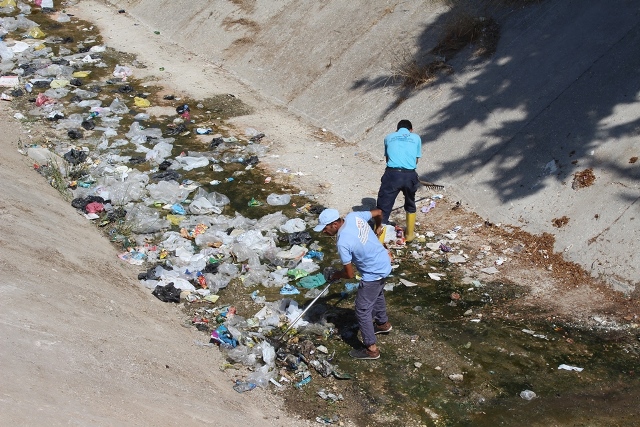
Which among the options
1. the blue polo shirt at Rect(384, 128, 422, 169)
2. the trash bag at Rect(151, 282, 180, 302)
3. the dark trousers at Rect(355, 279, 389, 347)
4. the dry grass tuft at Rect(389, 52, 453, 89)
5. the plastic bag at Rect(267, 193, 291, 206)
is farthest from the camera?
the dry grass tuft at Rect(389, 52, 453, 89)

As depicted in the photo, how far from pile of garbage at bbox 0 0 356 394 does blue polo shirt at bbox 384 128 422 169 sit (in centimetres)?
125

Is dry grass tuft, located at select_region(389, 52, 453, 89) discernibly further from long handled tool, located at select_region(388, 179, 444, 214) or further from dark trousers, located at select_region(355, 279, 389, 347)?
dark trousers, located at select_region(355, 279, 389, 347)

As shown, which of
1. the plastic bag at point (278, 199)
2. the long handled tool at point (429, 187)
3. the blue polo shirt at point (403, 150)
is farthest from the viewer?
the plastic bag at point (278, 199)

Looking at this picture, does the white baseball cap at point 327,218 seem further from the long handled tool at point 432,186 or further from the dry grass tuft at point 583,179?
the dry grass tuft at point 583,179

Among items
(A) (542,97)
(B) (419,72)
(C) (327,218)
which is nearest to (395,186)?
(C) (327,218)

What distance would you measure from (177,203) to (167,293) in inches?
83.2

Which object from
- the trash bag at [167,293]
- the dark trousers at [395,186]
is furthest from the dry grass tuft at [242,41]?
the trash bag at [167,293]

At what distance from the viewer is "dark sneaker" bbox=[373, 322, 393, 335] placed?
6.56 metres

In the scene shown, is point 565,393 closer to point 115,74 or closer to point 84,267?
point 84,267

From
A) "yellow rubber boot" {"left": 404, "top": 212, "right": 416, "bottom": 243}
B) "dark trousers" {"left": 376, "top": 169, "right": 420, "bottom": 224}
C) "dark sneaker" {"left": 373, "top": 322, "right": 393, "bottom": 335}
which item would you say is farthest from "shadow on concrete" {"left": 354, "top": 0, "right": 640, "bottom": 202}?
"dark sneaker" {"left": 373, "top": 322, "right": 393, "bottom": 335}

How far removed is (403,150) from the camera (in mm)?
7785

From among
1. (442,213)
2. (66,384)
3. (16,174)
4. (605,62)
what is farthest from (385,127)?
(66,384)

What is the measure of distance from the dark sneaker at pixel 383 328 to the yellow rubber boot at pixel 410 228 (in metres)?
1.76

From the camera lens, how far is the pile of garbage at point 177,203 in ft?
21.8
